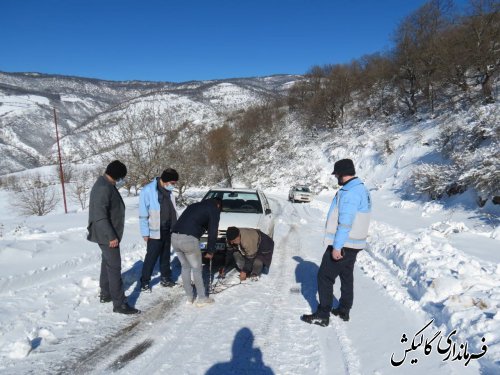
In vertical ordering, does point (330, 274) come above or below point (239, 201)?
below

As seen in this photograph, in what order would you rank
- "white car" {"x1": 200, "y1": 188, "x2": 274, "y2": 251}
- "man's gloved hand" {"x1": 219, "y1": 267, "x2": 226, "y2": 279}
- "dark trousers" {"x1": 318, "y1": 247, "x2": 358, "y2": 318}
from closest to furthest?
"dark trousers" {"x1": 318, "y1": 247, "x2": 358, "y2": 318}, "man's gloved hand" {"x1": 219, "y1": 267, "x2": 226, "y2": 279}, "white car" {"x1": 200, "y1": 188, "x2": 274, "y2": 251}

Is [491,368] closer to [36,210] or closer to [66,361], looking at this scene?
[66,361]

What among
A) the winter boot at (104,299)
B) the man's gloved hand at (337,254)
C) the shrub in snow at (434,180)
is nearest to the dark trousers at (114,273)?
the winter boot at (104,299)

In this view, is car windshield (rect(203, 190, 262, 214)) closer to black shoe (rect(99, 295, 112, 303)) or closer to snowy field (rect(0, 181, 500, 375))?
snowy field (rect(0, 181, 500, 375))

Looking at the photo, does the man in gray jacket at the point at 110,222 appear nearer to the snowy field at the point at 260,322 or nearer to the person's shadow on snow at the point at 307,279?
the snowy field at the point at 260,322

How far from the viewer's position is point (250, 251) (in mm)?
6527

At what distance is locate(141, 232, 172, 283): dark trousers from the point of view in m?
6.09

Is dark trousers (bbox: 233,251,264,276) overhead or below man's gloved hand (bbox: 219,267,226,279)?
overhead

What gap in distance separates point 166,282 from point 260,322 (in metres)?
2.25

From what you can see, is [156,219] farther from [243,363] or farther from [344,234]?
[344,234]

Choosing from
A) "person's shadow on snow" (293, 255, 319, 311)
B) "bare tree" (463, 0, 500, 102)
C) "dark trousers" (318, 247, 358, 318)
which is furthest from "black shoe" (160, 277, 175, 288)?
"bare tree" (463, 0, 500, 102)

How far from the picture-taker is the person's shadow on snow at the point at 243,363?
11.8 feet

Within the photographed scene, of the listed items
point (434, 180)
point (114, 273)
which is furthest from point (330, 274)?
point (434, 180)

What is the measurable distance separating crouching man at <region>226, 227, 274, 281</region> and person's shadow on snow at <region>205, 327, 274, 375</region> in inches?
88.4
